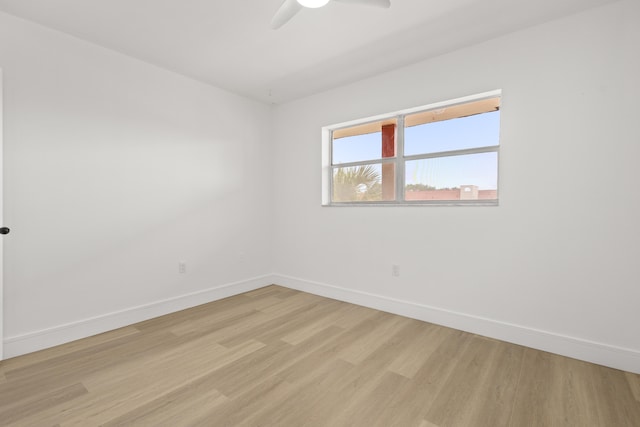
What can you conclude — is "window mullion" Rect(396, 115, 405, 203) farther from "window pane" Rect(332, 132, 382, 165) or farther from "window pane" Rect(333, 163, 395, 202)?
"window pane" Rect(332, 132, 382, 165)

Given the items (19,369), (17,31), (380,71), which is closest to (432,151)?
(380,71)

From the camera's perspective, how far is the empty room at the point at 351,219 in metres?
1.83

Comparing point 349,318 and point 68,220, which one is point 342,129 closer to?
point 349,318

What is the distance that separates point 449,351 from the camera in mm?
2287

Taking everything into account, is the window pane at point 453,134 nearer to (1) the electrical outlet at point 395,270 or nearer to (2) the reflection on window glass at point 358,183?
(2) the reflection on window glass at point 358,183

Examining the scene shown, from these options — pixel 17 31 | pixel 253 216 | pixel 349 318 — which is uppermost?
pixel 17 31

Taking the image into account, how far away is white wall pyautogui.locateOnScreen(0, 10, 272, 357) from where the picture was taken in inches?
88.7

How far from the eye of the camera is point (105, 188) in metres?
2.67

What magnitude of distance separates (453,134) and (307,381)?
2509 mm

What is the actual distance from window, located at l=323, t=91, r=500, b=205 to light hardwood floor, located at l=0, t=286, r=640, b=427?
1.34 m

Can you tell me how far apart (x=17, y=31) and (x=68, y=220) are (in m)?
1.46

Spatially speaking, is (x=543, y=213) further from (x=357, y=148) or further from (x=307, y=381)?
(x=307, y=381)

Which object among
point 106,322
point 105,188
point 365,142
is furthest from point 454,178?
point 106,322

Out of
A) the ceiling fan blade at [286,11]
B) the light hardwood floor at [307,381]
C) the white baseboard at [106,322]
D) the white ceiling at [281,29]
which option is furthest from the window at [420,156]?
the white baseboard at [106,322]
